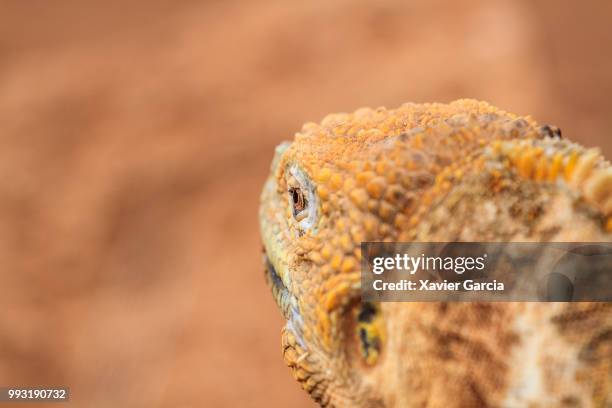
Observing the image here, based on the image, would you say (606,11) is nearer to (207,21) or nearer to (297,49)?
(297,49)

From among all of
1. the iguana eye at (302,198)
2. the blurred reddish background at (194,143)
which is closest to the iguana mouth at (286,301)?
the iguana eye at (302,198)

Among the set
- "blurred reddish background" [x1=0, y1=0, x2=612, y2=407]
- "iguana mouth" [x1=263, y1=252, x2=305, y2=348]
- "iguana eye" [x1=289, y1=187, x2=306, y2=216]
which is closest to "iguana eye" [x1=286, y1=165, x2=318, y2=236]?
"iguana eye" [x1=289, y1=187, x2=306, y2=216]

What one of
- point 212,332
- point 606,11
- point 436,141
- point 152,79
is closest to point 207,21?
point 152,79

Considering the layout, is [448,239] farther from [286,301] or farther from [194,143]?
[194,143]

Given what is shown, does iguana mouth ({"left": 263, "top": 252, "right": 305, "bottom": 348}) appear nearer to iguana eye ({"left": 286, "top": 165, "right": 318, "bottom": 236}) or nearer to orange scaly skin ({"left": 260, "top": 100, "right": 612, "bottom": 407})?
orange scaly skin ({"left": 260, "top": 100, "right": 612, "bottom": 407})

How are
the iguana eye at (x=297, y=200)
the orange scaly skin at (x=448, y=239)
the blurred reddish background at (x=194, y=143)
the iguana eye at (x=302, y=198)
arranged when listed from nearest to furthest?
the orange scaly skin at (x=448, y=239) < the iguana eye at (x=302, y=198) < the iguana eye at (x=297, y=200) < the blurred reddish background at (x=194, y=143)

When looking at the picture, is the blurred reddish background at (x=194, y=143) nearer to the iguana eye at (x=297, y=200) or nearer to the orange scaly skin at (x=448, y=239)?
the iguana eye at (x=297, y=200)
